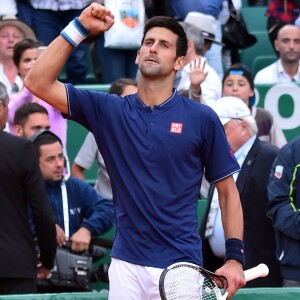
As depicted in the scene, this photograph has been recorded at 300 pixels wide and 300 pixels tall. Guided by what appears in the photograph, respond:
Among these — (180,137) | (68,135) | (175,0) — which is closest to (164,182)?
(180,137)

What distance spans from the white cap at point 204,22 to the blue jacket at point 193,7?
32 cm

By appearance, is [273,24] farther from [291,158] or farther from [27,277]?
[27,277]

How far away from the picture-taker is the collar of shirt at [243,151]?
7899mm

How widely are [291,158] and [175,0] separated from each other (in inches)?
157

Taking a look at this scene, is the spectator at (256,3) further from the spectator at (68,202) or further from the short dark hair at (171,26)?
the short dark hair at (171,26)

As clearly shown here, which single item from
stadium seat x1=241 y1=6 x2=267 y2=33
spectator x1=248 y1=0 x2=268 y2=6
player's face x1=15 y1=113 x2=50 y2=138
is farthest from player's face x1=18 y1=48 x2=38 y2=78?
spectator x1=248 y1=0 x2=268 y2=6

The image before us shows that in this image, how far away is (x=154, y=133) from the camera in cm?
544

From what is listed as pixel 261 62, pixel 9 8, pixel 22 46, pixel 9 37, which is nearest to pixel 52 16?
pixel 9 8

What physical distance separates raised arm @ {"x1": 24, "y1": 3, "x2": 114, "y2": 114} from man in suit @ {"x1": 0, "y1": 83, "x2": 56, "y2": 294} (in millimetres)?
1251

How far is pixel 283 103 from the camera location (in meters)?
9.91

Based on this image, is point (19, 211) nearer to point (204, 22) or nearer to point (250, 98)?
point (250, 98)

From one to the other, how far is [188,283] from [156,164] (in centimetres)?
68

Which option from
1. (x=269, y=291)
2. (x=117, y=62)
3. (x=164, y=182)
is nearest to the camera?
(x=164, y=182)

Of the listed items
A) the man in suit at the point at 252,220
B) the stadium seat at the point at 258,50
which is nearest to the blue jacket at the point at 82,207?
the man in suit at the point at 252,220
